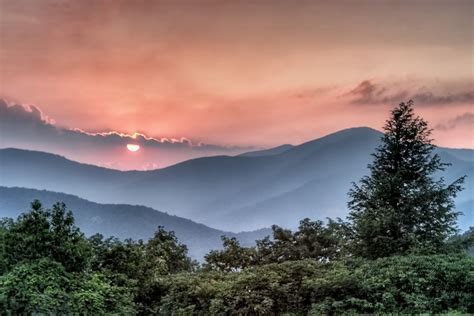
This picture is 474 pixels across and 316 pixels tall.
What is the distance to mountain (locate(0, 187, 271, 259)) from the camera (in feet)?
496

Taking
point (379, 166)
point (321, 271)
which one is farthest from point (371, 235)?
point (321, 271)

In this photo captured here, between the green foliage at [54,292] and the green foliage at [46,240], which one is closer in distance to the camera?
the green foliage at [54,292]

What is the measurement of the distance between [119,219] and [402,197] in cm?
15236

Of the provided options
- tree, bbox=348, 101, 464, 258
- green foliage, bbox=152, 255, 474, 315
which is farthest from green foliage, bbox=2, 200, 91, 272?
tree, bbox=348, 101, 464, 258

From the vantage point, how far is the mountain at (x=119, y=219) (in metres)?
151

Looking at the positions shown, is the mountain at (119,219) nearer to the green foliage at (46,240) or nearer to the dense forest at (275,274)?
the dense forest at (275,274)

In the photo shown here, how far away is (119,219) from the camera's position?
532ft

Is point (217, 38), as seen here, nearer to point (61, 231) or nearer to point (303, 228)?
point (303, 228)

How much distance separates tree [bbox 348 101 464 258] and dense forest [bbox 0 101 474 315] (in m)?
0.05

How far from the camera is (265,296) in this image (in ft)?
41.1

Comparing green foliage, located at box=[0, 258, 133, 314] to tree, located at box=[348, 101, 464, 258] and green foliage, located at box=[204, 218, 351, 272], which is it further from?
green foliage, located at box=[204, 218, 351, 272]

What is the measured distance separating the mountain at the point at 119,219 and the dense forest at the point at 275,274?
→ 129 m

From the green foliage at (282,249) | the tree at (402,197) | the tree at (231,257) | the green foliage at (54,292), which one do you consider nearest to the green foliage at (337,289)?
the green foliage at (54,292)

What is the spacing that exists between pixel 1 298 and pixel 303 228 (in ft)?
67.5
